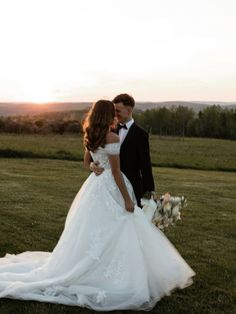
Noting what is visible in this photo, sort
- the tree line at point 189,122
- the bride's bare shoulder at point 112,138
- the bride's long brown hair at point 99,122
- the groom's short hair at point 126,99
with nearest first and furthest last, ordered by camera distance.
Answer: the bride's long brown hair at point 99,122
the bride's bare shoulder at point 112,138
the groom's short hair at point 126,99
the tree line at point 189,122

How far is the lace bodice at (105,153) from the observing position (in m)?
5.67

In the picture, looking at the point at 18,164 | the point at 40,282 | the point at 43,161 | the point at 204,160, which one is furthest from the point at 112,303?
the point at 204,160

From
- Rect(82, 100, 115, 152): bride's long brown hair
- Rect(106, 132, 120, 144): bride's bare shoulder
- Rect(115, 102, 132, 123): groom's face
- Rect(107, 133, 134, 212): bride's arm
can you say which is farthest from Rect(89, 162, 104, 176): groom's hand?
Rect(115, 102, 132, 123): groom's face

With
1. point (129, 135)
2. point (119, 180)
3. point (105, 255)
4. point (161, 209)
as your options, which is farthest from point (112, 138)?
point (105, 255)

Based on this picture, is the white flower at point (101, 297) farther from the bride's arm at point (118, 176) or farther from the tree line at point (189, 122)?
the tree line at point (189, 122)

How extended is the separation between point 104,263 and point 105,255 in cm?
9

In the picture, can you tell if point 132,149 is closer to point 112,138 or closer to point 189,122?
point 112,138

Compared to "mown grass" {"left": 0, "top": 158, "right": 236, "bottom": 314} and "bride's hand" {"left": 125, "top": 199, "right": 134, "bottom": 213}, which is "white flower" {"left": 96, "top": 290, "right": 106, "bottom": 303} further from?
"bride's hand" {"left": 125, "top": 199, "right": 134, "bottom": 213}

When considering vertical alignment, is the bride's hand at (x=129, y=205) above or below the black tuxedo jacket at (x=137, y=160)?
below

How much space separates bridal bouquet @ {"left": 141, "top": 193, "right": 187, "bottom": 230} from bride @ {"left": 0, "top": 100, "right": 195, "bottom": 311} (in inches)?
3.7

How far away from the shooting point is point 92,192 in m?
6.03

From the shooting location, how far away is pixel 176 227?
1028cm

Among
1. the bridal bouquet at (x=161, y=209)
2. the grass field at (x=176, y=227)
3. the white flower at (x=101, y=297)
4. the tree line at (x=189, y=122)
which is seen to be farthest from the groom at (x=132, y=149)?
the tree line at (x=189, y=122)

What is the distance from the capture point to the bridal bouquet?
604 cm
